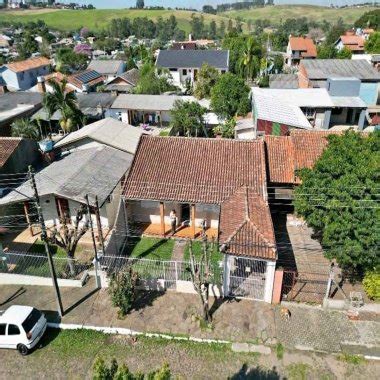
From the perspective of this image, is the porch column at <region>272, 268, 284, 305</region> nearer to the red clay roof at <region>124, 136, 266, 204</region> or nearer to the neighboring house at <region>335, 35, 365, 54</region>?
the red clay roof at <region>124, 136, 266, 204</region>

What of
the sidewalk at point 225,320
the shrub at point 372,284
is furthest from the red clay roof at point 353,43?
the sidewalk at point 225,320

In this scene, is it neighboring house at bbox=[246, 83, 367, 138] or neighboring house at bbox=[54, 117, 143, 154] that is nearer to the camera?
neighboring house at bbox=[54, 117, 143, 154]

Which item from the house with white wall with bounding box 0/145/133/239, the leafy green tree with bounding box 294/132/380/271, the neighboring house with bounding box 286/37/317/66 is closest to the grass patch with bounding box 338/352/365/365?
the leafy green tree with bounding box 294/132/380/271

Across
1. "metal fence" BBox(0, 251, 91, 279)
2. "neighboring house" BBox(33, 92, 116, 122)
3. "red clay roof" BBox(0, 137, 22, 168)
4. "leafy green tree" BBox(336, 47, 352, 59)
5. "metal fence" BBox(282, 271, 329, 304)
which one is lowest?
"metal fence" BBox(282, 271, 329, 304)

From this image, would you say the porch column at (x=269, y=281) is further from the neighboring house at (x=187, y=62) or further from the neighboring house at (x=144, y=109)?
the neighboring house at (x=187, y=62)

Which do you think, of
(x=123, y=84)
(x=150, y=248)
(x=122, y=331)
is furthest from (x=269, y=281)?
(x=123, y=84)

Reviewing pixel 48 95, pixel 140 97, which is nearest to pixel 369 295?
pixel 48 95
